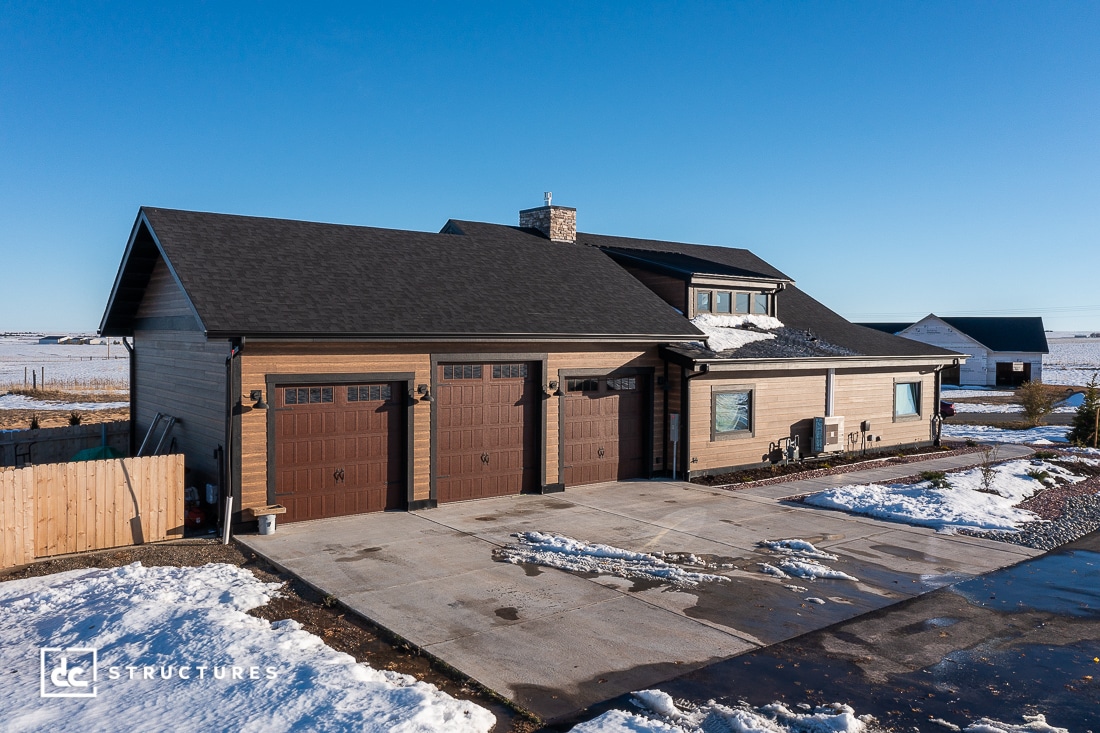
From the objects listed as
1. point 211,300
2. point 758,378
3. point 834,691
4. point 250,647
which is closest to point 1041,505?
point 758,378

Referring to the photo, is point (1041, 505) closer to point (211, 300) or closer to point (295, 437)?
point (295, 437)

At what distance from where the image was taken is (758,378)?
19.1 m

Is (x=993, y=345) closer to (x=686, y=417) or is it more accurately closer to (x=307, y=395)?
(x=686, y=417)

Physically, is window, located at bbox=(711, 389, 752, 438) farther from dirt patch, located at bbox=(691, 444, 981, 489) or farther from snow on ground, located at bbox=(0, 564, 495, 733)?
snow on ground, located at bbox=(0, 564, 495, 733)

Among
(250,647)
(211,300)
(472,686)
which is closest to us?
(472,686)

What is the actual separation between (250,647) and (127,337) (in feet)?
45.3

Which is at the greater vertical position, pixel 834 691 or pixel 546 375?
pixel 546 375

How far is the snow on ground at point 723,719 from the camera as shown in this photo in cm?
613

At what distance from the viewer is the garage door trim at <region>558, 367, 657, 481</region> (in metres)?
16.3

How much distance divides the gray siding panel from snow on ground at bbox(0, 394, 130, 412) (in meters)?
20.1

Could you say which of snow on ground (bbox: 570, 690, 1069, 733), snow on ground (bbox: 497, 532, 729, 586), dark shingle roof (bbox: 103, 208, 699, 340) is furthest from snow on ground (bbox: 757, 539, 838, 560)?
dark shingle roof (bbox: 103, 208, 699, 340)

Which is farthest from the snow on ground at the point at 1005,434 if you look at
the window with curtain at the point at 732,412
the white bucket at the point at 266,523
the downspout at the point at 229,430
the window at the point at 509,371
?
the downspout at the point at 229,430

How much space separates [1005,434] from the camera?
28969 millimetres

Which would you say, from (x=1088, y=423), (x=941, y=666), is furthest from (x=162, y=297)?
A: (x=1088, y=423)
